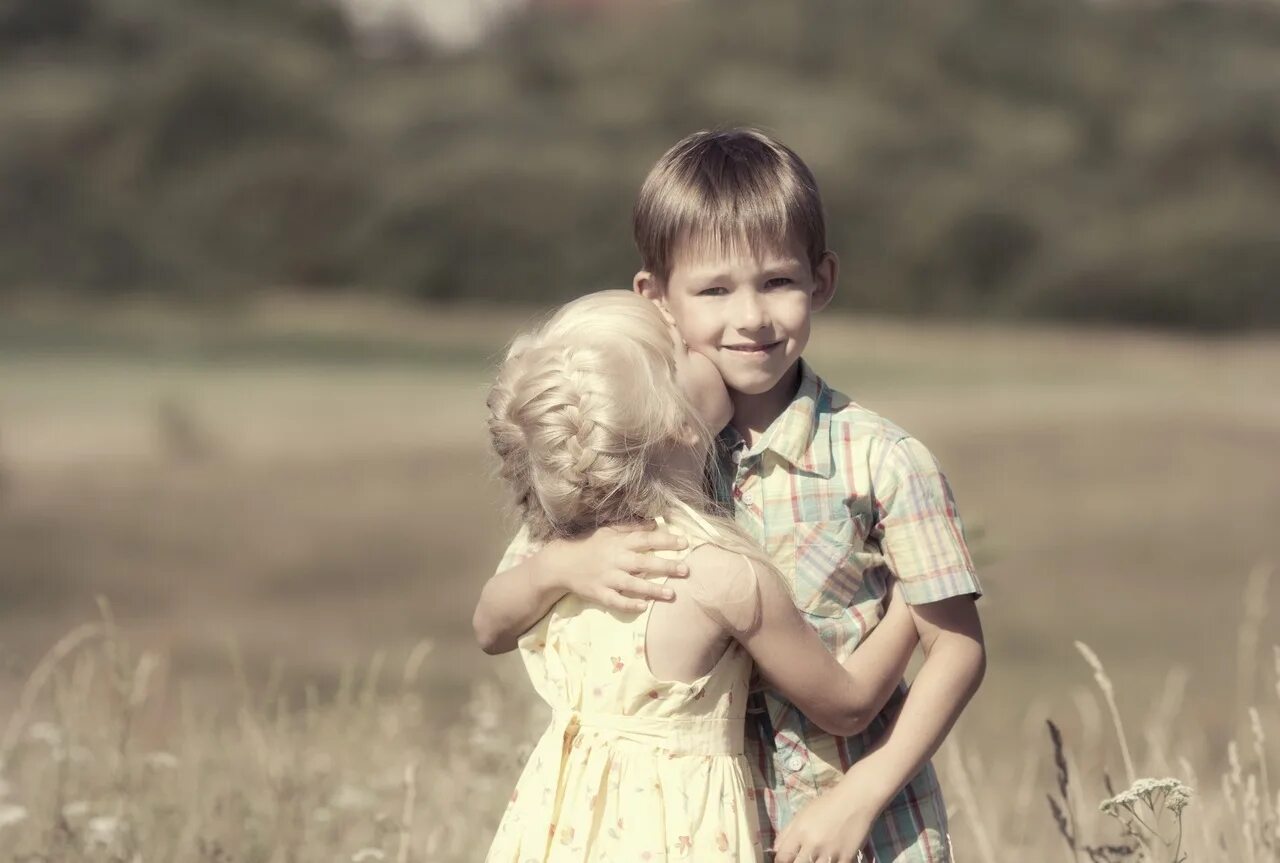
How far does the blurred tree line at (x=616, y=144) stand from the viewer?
1752 cm

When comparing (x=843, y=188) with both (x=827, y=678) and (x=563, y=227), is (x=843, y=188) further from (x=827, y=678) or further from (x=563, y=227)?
(x=827, y=678)

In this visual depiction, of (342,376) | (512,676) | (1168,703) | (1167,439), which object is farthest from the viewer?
(342,376)

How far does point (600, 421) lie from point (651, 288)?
0.42 meters

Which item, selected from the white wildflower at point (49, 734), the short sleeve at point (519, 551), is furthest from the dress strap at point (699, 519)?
the white wildflower at point (49, 734)

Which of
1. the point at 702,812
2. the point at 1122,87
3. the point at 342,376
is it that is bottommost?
the point at 702,812

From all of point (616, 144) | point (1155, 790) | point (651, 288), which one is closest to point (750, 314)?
point (651, 288)

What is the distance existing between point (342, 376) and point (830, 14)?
824cm

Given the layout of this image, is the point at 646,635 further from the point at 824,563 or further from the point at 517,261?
the point at 517,261

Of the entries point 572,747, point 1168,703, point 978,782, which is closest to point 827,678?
point 572,747

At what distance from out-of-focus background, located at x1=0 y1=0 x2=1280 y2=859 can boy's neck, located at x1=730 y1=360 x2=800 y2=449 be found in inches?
486

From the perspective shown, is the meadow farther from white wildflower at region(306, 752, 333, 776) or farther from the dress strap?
the dress strap

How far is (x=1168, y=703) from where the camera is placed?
14.0 feet

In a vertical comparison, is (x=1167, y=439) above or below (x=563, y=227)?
below

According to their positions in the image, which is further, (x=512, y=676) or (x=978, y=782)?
(x=512, y=676)
